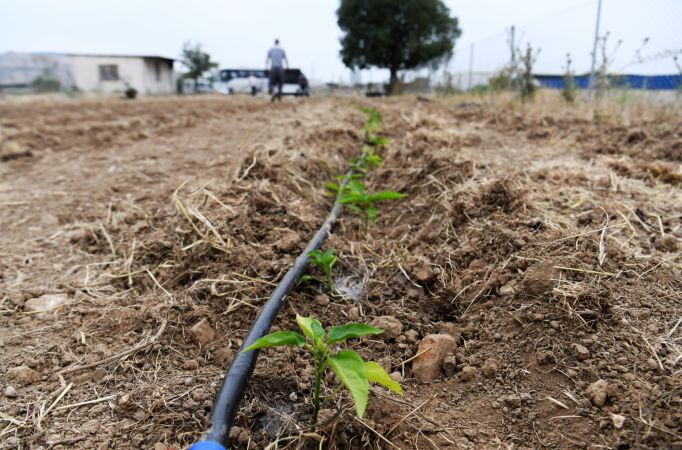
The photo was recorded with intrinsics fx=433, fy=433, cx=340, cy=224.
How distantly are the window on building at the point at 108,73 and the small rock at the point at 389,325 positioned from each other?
107 ft

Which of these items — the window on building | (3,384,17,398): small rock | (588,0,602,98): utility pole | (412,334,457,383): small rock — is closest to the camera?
(3,384,17,398): small rock

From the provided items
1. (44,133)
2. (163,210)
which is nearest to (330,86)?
(44,133)

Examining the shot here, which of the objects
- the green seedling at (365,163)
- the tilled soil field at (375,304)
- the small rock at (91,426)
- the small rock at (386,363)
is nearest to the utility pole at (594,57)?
the tilled soil field at (375,304)

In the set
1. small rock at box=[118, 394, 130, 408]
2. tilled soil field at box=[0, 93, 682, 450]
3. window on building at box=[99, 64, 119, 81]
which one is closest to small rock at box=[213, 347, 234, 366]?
tilled soil field at box=[0, 93, 682, 450]

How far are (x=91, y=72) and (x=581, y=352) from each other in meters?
33.1

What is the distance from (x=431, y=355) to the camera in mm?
1315

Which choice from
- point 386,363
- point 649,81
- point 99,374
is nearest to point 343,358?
point 386,363

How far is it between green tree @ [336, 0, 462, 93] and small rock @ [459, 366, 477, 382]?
26938 millimetres

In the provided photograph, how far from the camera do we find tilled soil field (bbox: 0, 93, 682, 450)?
1.07 metres

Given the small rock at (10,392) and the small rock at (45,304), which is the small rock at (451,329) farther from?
the small rock at (45,304)

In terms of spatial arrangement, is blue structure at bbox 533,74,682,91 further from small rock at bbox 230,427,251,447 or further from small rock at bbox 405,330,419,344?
small rock at bbox 230,427,251,447

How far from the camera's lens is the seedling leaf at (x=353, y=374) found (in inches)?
32.2

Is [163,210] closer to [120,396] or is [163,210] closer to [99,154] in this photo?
[120,396]

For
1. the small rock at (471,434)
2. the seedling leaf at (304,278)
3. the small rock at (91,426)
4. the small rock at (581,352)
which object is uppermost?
the seedling leaf at (304,278)
